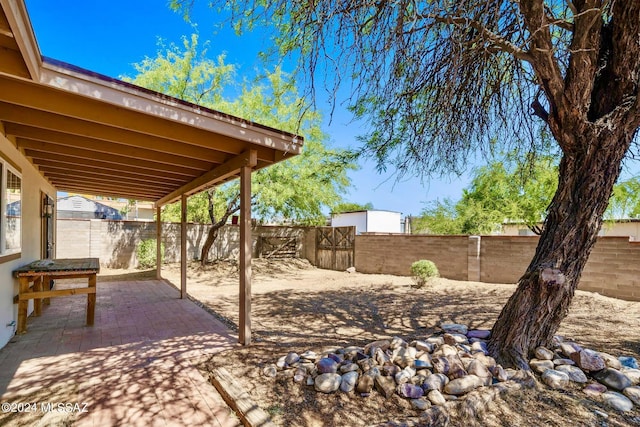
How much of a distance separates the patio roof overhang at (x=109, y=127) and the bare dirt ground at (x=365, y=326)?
7.38 feet

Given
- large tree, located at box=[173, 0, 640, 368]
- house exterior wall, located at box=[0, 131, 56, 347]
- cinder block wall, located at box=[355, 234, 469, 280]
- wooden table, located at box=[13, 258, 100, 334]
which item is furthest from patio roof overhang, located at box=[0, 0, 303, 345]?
cinder block wall, located at box=[355, 234, 469, 280]

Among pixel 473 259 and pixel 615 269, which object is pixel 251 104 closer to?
pixel 473 259

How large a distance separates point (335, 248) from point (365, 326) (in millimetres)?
7775

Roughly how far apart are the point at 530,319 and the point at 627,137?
1.86 metres

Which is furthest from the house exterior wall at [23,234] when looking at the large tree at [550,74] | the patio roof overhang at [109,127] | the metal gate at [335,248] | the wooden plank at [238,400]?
the metal gate at [335,248]

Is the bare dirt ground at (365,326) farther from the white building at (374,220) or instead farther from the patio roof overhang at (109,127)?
the white building at (374,220)

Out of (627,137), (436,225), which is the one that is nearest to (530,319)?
(627,137)

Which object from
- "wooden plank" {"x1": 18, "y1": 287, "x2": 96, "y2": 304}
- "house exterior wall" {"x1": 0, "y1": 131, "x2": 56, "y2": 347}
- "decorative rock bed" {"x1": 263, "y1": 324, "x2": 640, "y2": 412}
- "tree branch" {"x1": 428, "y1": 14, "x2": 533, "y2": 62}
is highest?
"tree branch" {"x1": 428, "y1": 14, "x2": 533, "y2": 62}

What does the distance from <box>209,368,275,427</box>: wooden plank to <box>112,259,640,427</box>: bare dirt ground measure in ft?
0.31

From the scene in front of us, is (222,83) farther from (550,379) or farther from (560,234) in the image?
(550,379)

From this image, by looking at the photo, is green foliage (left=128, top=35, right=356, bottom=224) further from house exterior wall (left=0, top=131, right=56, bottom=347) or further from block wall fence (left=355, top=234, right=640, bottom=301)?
house exterior wall (left=0, top=131, right=56, bottom=347)

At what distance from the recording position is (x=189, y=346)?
400 cm

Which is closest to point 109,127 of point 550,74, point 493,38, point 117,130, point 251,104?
point 117,130

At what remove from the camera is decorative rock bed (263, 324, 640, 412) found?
2736 millimetres
